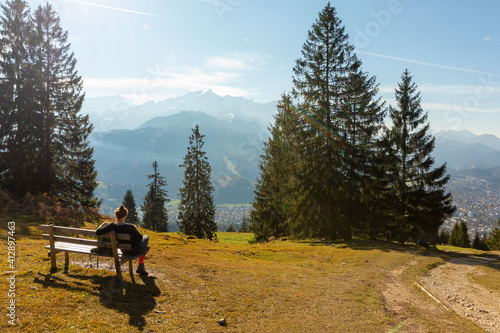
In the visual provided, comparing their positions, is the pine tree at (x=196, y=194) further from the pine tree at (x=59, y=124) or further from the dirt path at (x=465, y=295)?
the dirt path at (x=465, y=295)

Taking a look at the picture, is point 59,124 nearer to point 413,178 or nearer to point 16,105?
point 16,105

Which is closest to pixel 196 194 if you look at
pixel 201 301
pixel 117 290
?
pixel 117 290

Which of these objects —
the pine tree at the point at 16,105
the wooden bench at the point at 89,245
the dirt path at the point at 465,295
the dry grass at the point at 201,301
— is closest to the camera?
the dry grass at the point at 201,301

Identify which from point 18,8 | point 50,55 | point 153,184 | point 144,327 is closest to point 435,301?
point 144,327

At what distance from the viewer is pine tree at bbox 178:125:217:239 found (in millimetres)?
37250

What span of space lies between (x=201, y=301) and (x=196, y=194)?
31694 mm

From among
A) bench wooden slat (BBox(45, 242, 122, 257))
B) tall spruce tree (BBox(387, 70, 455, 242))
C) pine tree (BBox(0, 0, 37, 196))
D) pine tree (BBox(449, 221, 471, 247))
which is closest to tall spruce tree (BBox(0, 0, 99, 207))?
pine tree (BBox(0, 0, 37, 196))

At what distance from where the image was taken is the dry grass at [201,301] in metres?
5.62

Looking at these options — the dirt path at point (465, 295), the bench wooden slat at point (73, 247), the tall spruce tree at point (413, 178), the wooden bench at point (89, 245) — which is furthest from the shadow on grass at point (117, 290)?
the tall spruce tree at point (413, 178)

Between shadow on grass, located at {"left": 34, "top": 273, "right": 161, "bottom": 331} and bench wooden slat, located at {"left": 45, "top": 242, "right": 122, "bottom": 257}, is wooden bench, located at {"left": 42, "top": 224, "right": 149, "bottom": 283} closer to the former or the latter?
bench wooden slat, located at {"left": 45, "top": 242, "right": 122, "bottom": 257}

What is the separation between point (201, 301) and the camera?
7031 mm

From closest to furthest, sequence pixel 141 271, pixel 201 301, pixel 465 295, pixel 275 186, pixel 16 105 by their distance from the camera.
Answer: pixel 201 301
pixel 141 271
pixel 465 295
pixel 16 105
pixel 275 186

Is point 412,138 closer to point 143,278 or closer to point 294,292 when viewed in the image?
point 294,292

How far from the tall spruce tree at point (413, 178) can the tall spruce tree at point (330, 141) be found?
3517mm
